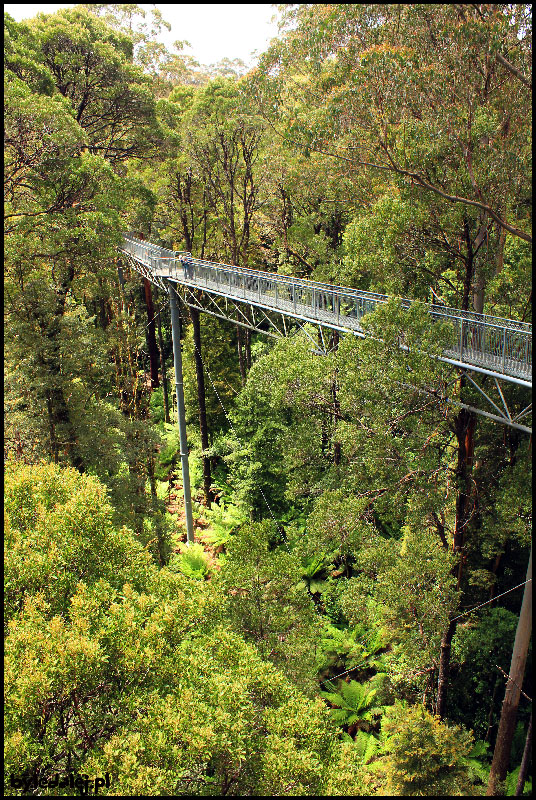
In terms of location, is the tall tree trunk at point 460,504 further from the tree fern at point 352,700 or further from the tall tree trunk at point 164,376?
the tall tree trunk at point 164,376

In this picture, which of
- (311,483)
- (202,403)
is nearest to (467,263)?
(311,483)

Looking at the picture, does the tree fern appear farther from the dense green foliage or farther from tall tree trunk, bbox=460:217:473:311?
tall tree trunk, bbox=460:217:473:311

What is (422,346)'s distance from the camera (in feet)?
27.1

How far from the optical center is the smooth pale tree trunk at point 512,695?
873 cm

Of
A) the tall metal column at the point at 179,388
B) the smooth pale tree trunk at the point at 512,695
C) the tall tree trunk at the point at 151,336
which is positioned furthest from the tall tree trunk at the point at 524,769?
the tall tree trunk at the point at 151,336

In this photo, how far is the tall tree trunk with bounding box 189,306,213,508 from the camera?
61.1 ft

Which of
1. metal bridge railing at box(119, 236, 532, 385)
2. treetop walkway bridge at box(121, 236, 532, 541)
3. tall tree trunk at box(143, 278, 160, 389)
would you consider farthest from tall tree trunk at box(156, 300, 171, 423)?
metal bridge railing at box(119, 236, 532, 385)

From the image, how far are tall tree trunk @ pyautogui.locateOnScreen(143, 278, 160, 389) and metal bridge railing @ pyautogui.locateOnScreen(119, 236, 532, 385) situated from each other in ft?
11.5

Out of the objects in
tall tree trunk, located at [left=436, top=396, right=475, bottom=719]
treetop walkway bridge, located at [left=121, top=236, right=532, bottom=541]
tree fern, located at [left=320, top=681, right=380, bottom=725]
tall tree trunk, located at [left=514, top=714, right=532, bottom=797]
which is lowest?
tree fern, located at [left=320, top=681, right=380, bottom=725]

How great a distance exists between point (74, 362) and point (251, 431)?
22.6 ft

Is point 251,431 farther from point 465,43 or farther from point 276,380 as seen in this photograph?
point 465,43

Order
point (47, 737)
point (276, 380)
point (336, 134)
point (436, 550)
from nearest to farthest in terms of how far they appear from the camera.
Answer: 1. point (47, 737)
2. point (436, 550)
3. point (336, 134)
4. point (276, 380)

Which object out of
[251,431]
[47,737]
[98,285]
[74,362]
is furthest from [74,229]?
[47,737]

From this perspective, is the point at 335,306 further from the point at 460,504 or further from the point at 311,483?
the point at 460,504
